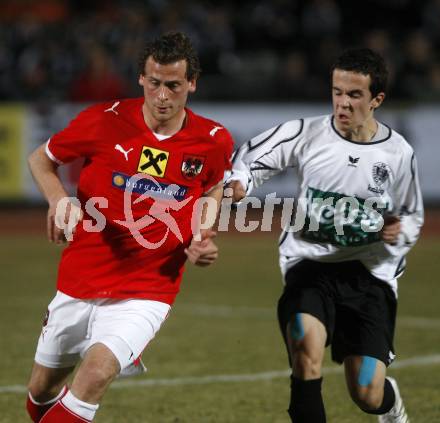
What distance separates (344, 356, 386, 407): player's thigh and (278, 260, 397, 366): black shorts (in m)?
0.04

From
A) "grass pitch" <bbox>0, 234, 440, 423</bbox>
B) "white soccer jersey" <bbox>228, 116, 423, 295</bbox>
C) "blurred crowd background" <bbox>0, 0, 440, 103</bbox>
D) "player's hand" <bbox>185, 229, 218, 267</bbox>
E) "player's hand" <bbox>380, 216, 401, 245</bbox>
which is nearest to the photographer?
"player's hand" <bbox>185, 229, 218, 267</bbox>

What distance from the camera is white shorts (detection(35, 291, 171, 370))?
16.4 ft

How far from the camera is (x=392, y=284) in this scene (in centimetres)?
586

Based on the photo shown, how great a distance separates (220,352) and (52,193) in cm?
376

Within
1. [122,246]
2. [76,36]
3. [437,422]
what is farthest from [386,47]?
[122,246]

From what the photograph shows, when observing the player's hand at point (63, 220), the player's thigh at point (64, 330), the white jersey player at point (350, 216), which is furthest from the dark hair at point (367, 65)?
the player's thigh at point (64, 330)

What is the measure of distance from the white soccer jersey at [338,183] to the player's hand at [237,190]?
0.14 m

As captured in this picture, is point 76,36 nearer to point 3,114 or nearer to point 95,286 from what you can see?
point 3,114

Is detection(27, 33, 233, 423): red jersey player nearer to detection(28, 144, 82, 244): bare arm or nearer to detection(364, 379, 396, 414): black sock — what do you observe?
detection(28, 144, 82, 244): bare arm

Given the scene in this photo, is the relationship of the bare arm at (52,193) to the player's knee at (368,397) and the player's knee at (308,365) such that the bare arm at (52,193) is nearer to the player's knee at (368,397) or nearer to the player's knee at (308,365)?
the player's knee at (308,365)

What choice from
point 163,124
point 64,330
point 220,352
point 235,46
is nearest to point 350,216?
point 163,124

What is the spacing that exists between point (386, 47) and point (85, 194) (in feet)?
42.7

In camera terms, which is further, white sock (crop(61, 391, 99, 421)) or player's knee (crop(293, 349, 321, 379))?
player's knee (crop(293, 349, 321, 379))

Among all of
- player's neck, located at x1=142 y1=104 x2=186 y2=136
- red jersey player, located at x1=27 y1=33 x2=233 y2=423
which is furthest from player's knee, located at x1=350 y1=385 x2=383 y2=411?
player's neck, located at x1=142 y1=104 x2=186 y2=136
